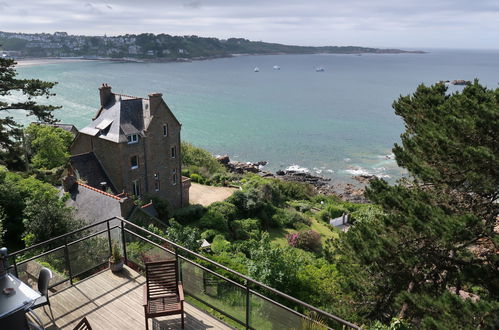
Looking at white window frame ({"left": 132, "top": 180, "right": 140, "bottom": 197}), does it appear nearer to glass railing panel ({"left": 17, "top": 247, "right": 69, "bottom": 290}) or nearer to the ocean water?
glass railing panel ({"left": 17, "top": 247, "right": 69, "bottom": 290})

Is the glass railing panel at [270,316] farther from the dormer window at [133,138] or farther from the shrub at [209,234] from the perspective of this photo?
the dormer window at [133,138]

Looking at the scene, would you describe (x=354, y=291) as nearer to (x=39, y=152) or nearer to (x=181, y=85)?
(x=39, y=152)

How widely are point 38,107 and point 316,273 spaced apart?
21.5 meters

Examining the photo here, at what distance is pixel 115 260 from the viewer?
9.17 metres

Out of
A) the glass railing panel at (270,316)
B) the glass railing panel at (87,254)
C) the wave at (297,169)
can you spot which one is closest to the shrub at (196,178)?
the wave at (297,169)

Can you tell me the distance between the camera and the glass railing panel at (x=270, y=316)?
262 inches

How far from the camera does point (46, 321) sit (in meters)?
7.52

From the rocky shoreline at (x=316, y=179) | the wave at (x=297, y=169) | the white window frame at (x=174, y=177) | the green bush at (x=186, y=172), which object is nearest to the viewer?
the white window frame at (x=174, y=177)

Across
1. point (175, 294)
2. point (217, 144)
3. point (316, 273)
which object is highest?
point (175, 294)

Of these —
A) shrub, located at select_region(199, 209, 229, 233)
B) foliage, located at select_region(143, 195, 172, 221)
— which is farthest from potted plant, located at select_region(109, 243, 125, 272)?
shrub, located at select_region(199, 209, 229, 233)

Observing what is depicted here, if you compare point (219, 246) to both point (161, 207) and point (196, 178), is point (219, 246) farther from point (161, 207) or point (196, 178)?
point (196, 178)

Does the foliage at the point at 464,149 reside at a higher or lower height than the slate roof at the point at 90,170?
higher

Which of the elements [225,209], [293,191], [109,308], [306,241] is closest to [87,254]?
[109,308]

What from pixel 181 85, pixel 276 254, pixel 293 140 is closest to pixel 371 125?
pixel 293 140
